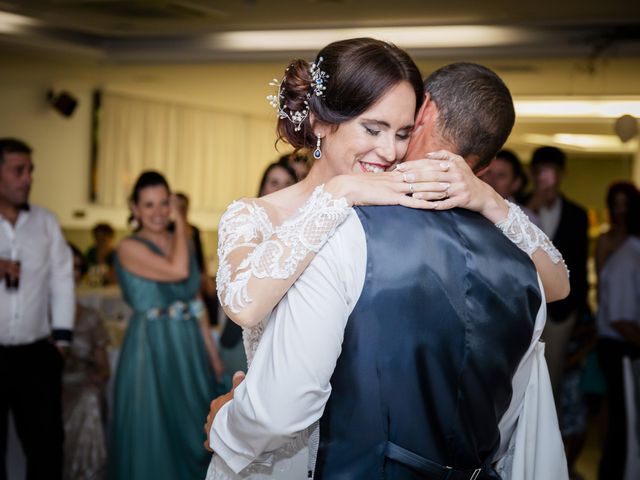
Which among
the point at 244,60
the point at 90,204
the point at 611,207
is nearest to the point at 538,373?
→ the point at 611,207

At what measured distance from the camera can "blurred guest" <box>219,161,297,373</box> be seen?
405cm

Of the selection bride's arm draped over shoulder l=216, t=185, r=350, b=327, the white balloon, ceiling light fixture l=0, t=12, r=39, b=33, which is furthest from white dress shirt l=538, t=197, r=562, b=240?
ceiling light fixture l=0, t=12, r=39, b=33

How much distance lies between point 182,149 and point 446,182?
10.1 m

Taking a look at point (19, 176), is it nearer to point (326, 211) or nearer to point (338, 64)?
point (338, 64)

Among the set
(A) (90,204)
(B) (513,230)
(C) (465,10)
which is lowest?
(A) (90,204)

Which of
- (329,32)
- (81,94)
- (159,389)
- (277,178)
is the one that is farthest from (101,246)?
(277,178)

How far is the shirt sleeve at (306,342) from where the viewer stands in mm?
1340

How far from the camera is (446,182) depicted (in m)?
1.44

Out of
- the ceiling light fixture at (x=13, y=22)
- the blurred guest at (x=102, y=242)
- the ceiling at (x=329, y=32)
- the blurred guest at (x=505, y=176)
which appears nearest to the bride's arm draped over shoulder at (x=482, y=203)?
the blurred guest at (x=505, y=176)

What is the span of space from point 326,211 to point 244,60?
6105 mm

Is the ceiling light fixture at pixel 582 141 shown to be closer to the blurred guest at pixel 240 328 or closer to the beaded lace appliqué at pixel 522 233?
the blurred guest at pixel 240 328

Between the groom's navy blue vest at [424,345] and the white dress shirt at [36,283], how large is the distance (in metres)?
2.84

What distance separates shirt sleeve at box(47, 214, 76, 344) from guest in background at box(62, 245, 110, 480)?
1.58ft

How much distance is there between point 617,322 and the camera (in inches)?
181
